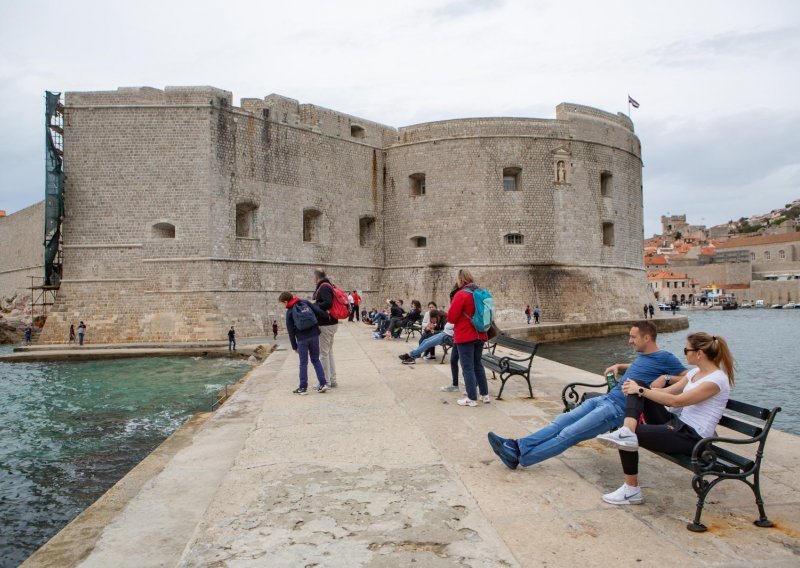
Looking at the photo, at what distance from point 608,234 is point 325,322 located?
1950 cm

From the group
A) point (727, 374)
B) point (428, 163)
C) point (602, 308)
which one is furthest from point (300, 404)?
point (602, 308)

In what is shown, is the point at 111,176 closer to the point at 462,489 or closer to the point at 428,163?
the point at 428,163

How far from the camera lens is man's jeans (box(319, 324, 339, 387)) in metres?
5.81

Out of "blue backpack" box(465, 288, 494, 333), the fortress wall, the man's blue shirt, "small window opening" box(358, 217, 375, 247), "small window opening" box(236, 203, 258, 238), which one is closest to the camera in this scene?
the man's blue shirt

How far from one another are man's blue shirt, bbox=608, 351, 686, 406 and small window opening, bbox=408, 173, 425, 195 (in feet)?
61.2

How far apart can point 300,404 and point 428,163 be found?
16.9m

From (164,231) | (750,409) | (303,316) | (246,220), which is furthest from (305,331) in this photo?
(246,220)

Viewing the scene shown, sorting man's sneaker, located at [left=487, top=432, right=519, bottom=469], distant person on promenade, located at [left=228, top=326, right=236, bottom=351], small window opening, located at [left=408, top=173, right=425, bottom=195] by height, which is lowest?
distant person on promenade, located at [left=228, top=326, right=236, bottom=351]

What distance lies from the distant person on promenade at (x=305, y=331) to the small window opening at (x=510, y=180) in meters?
16.8

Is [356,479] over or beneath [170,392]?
over

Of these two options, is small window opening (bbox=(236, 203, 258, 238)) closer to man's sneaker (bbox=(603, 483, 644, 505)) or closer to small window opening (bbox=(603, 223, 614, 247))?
small window opening (bbox=(603, 223, 614, 247))

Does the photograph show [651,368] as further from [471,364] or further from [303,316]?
[303,316]

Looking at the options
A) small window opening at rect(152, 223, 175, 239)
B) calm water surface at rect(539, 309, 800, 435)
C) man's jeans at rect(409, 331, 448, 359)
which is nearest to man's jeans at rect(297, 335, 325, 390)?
man's jeans at rect(409, 331, 448, 359)

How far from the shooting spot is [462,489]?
2816 millimetres
